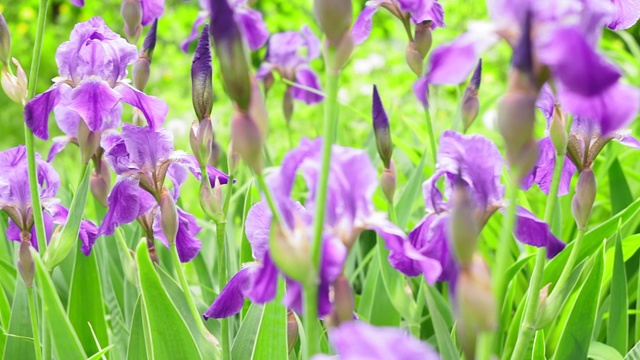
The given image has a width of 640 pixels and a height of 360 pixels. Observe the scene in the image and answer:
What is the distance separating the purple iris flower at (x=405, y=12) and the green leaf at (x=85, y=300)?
2.25ft

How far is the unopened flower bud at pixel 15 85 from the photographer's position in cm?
120

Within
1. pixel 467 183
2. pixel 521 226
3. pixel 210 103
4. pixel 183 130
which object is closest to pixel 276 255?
pixel 467 183

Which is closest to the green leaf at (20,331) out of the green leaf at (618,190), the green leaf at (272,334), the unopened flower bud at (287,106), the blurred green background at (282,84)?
the green leaf at (272,334)

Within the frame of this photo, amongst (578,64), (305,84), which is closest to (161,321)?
(578,64)

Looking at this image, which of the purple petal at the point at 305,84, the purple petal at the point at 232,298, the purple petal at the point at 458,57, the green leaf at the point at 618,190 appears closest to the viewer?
the purple petal at the point at 458,57

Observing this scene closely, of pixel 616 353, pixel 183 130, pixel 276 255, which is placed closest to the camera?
pixel 276 255

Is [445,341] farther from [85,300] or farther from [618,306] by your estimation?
[85,300]

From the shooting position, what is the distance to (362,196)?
0.73 meters

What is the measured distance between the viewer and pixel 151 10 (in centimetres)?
153

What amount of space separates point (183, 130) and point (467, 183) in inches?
138

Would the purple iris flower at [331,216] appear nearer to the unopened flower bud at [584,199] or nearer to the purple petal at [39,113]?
the unopened flower bud at [584,199]

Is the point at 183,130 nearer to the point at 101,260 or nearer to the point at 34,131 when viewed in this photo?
the point at 101,260

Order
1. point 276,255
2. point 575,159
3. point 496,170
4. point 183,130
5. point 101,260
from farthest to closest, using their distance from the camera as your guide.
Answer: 1. point 183,130
2. point 101,260
3. point 575,159
4. point 496,170
5. point 276,255

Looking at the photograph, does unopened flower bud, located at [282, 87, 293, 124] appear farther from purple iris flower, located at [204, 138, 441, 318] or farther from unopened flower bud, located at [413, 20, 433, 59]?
purple iris flower, located at [204, 138, 441, 318]
